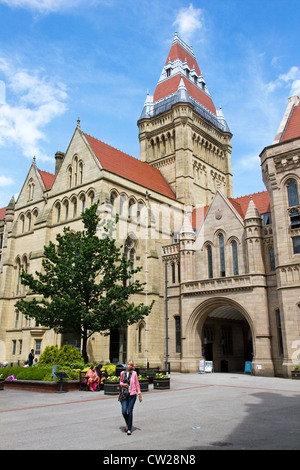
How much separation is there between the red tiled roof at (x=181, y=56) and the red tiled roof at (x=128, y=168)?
20.0 m

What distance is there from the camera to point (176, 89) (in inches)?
2032

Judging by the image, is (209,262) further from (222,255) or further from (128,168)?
(128,168)

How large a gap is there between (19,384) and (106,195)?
55.6 feet

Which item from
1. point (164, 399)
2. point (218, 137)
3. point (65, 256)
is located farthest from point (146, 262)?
point (218, 137)

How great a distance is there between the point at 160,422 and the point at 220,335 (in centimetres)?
2687

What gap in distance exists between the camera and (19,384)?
21031mm

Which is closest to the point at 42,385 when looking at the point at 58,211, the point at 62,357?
the point at 62,357

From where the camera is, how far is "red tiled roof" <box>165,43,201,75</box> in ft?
186

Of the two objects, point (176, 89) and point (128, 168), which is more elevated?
point (176, 89)

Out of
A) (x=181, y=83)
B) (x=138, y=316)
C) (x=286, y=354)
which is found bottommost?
(x=286, y=354)

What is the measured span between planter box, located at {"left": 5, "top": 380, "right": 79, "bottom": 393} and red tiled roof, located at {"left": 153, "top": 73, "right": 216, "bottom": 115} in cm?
4153

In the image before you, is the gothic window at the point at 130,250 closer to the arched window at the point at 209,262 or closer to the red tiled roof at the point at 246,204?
the arched window at the point at 209,262
